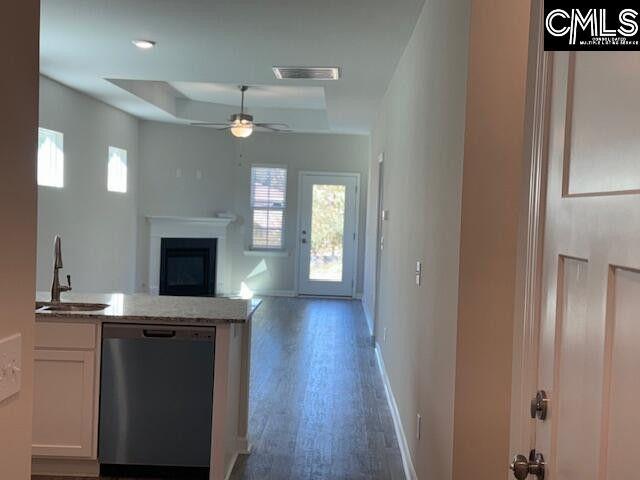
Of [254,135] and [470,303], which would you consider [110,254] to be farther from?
[470,303]

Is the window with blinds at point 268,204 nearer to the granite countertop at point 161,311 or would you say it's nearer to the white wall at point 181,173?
the white wall at point 181,173

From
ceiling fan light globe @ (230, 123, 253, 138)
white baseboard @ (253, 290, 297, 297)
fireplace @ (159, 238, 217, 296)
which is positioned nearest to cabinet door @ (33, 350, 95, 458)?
fireplace @ (159, 238, 217, 296)

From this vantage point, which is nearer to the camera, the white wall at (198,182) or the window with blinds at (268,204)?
the white wall at (198,182)

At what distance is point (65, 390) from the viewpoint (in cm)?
315

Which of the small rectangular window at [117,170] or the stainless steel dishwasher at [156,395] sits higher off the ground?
the small rectangular window at [117,170]

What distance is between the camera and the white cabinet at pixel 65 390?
3.12m

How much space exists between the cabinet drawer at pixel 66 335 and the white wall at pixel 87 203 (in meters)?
3.21

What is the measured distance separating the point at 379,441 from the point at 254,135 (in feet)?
22.2

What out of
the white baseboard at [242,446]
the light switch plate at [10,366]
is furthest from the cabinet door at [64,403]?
the light switch plate at [10,366]

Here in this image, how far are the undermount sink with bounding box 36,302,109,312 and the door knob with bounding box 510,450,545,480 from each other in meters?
2.56

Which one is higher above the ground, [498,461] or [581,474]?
[581,474]

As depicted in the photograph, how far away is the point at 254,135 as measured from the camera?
986 centimetres

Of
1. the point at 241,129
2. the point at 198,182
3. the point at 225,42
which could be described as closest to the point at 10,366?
the point at 225,42

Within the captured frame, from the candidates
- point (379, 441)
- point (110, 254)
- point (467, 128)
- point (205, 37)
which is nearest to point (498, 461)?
point (467, 128)
